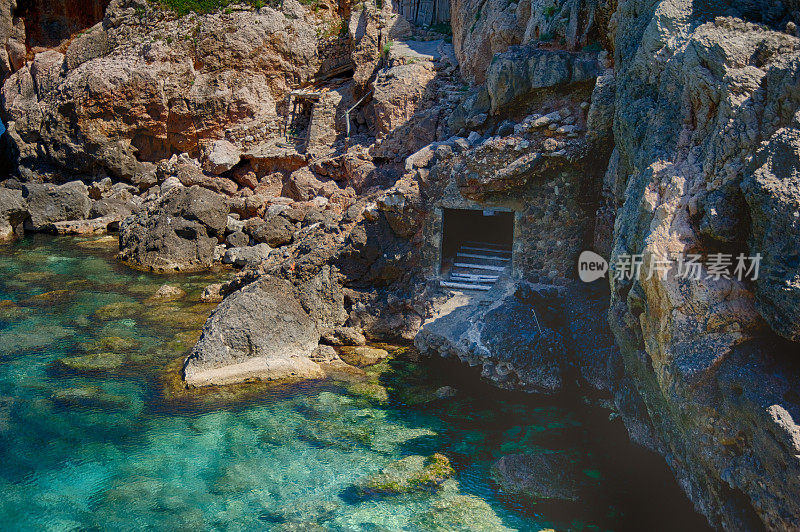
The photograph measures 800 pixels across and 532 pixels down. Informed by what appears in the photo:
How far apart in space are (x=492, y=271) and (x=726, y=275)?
625 cm

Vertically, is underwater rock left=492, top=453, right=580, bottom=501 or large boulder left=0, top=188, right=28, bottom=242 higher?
underwater rock left=492, top=453, right=580, bottom=501

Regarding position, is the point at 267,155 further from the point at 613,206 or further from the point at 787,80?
the point at 787,80

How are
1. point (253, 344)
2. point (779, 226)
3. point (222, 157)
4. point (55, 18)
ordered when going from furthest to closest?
1. point (55, 18)
2. point (222, 157)
3. point (253, 344)
4. point (779, 226)

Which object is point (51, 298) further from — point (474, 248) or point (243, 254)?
point (474, 248)

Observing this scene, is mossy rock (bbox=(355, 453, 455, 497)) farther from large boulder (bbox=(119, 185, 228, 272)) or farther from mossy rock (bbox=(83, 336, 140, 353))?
large boulder (bbox=(119, 185, 228, 272))

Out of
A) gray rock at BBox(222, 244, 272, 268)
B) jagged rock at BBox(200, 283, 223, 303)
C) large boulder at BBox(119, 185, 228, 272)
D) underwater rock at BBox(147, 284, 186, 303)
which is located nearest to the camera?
jagged rock at BBox(200, 283, 223, 303)

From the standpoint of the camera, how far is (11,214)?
742 inches

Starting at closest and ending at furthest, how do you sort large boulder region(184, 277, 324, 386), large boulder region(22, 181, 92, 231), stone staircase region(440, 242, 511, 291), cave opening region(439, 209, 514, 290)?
1. large boulder region(184, 277, 324, 386)
2. stone staircase region(440, 242, 511, 291)
3. cave opening region(439, 209, 514, 290)
4. large boulder region(22, 181, 92, 231)

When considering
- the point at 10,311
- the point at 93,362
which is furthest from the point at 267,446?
the point at 10,311

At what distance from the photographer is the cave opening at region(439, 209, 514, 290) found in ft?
36.4

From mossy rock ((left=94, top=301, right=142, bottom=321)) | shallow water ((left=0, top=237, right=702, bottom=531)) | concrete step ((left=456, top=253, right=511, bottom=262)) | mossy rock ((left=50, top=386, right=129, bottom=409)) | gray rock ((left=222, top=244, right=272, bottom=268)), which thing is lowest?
gray rock ((left=222, top=244, right=272, bottom=268))

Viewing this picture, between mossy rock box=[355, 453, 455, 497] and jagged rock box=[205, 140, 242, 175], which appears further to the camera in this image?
jagged rock box=[205, 140, 242, 175]

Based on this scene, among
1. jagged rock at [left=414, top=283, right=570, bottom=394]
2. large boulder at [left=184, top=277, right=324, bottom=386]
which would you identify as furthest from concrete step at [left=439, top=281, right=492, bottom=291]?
large boulder at [left=184, top=277, right=324, bottom=386]

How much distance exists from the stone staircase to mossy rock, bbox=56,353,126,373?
6.07 meters
